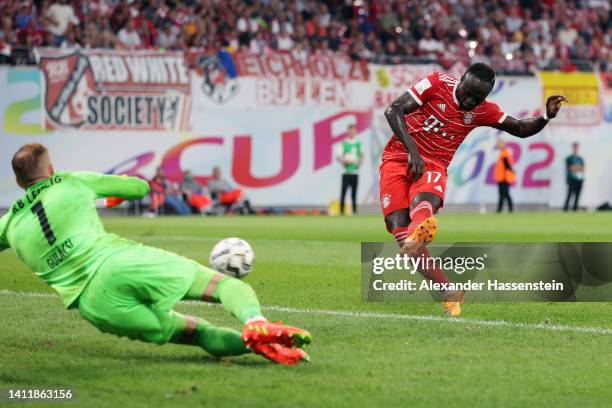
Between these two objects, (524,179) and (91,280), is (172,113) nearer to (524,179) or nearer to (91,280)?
(524,179)

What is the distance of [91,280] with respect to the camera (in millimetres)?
6250

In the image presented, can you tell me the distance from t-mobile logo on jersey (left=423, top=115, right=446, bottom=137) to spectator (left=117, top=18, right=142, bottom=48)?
19.5m

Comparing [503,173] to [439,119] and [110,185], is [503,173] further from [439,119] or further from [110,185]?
[110,185]

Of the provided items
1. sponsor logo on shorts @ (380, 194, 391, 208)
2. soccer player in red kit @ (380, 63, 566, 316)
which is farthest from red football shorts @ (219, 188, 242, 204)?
→ sponsor logo on shorts @ (380, 194, 391, 208)

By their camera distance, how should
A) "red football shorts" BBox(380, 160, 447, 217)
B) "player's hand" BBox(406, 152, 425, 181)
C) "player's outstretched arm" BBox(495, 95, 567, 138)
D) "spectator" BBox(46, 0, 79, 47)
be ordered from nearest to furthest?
1. "player's hand" BBox(406, 152, 425, 181)
2. "red football shorts" BBox(380, 160, 447, 217)
3. "player's outstretched arm" BBox(495, 95, 567, 138)
4. "spectator" BBox(46, 0, 79, 47)

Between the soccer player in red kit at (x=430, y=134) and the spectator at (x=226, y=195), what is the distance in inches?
778

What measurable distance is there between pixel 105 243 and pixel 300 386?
1.42 metres

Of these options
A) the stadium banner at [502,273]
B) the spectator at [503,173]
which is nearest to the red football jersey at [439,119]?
the stadium banner at [502,273]

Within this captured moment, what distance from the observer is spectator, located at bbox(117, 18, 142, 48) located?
28.3m

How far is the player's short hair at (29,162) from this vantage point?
6.23m

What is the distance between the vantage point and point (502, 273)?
391 inches

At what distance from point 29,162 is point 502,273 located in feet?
16.5

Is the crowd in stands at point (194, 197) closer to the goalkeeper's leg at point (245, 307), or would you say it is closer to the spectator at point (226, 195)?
the spectator at point (226, 195)

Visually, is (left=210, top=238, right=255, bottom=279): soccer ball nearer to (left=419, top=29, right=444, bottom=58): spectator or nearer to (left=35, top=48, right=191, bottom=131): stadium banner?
(left=35, top=48, right=191, bottom=131): stadium banner
